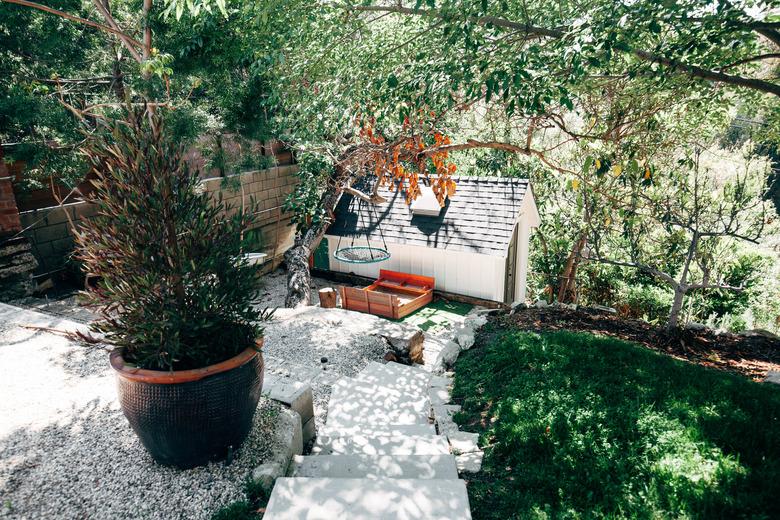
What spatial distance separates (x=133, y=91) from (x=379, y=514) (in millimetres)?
6693

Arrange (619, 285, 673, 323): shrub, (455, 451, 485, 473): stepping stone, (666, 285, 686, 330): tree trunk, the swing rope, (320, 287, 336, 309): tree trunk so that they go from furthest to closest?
(619, 285, 673, 323): shrub < (320, 287, 336, 309): tree trunk < the swing rope < (666, 285, 686, 330): tree trunk < (455, 451, 485, 473): stepping stone

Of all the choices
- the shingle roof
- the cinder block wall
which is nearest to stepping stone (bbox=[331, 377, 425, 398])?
the cinder block wall

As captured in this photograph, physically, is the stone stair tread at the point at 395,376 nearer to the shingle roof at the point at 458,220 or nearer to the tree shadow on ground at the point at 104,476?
the tree shadow on ground at the point at 104,476

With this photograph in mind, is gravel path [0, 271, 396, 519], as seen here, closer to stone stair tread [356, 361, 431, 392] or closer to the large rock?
stone stair tread [356, 361, 431, 392]

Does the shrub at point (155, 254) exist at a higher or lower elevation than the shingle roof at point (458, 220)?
higher

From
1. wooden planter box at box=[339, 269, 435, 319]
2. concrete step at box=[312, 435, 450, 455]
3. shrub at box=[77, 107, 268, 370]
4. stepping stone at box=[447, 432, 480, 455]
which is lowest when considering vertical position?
wooden planter box at box=[339, 269, 435, 319]

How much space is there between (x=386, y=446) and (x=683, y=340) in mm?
5059

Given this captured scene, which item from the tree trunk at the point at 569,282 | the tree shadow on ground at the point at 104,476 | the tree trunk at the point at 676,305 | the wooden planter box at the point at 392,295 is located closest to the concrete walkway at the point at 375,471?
the tree shadow on ground at the point at 104,476

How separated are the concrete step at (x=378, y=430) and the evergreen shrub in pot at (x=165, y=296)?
1.79 m

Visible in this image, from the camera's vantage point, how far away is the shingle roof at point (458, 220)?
12148 millimetres

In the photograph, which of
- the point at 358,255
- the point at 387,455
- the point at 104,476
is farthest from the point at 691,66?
the point at 358,255

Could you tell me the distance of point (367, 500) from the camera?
2795mm

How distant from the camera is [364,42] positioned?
6.62m

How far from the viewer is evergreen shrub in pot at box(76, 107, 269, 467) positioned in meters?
3.08
